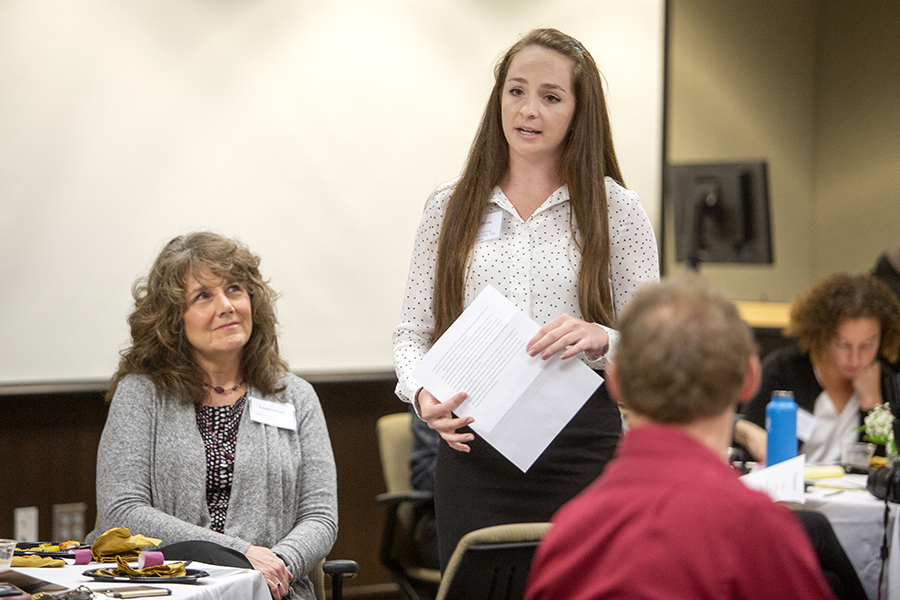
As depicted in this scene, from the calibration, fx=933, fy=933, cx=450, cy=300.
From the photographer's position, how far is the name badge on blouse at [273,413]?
2.48m

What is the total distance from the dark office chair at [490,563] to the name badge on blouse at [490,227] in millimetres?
606

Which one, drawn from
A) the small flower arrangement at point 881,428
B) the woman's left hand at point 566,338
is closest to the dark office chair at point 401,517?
the small flower arrangement at point 881,428

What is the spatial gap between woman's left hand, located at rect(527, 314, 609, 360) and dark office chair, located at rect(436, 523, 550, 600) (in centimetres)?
32

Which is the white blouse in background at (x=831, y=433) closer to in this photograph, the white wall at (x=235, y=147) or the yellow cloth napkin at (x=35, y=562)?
the white wall at (x=235, y=147)

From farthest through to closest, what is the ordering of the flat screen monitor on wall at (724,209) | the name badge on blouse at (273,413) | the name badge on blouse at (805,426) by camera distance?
the flat screen monitor on wall at (724,209)
the name badge on blouse at (805,426)
the name badge on blouse at (273,413)

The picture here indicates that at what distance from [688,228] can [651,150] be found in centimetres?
46

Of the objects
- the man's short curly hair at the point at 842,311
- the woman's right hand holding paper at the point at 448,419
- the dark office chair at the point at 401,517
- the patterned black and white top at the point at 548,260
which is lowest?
the dark office chair at the point at 401,517

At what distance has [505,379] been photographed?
178 cm

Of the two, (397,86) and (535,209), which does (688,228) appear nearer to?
(397,86)

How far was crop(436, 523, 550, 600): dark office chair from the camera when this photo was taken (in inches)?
62.0

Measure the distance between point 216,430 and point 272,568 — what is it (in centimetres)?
43

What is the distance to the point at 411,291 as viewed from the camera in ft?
6.59

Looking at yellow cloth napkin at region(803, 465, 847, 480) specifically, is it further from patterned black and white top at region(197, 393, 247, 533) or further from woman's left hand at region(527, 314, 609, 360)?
patterned black and white top at region(197, 393, 247, 533)

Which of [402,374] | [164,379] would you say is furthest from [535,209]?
[164,379]
